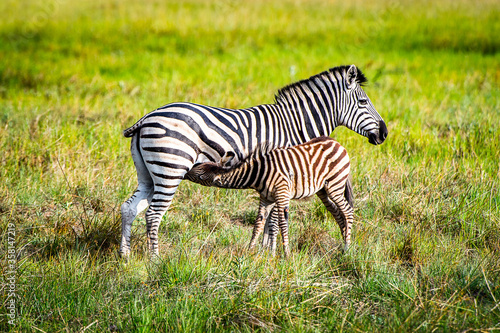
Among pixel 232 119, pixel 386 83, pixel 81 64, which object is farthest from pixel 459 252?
pixel 81 64

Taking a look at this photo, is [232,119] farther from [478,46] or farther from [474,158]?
[478,46]

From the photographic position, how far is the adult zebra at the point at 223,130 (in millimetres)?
4594

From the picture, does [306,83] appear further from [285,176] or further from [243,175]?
[243,175]

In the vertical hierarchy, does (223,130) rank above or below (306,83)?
below

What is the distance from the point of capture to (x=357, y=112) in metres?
5.49

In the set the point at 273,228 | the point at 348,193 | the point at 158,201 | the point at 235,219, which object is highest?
the point at 158,201

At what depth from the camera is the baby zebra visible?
468cm

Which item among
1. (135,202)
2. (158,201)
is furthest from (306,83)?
(135,202)

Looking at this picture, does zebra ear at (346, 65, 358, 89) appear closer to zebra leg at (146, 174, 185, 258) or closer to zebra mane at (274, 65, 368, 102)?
zebra mane at (274, 65, 368, 102)

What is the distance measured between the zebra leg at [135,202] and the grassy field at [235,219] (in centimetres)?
19

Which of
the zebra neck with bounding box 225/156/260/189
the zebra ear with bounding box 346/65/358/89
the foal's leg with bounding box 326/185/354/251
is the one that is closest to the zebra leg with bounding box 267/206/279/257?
the zebra neck with bounding box 225/156/260/189

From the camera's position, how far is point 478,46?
1703cm

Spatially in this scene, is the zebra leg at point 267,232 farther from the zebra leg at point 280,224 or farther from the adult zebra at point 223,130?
the adult zebra at point 223,130

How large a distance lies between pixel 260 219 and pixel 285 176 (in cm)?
58
